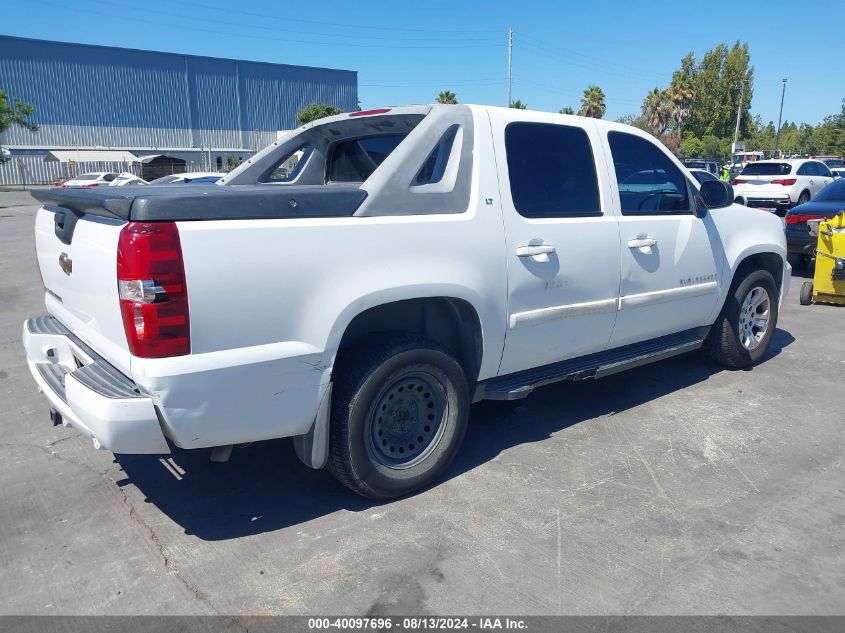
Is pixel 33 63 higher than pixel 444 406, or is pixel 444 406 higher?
pixel 33 63

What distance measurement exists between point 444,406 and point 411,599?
1163 mm

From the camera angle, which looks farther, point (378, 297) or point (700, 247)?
point (700, 247)

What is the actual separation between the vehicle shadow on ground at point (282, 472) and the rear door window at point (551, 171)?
1.50m

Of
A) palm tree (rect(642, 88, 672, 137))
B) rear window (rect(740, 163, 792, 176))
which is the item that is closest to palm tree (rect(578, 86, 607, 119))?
palm tree (rect(642, 88, 672, 137))

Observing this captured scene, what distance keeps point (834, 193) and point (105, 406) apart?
1140 centimetres

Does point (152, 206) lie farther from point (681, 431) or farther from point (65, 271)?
point (681, 431)

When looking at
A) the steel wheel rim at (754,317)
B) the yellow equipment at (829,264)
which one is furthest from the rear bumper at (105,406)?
the yellow equipment at (829,264)

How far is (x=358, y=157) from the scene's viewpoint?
4684mm

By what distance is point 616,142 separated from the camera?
14.8 feet

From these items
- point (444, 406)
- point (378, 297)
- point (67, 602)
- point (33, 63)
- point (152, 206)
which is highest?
point (33, 63)

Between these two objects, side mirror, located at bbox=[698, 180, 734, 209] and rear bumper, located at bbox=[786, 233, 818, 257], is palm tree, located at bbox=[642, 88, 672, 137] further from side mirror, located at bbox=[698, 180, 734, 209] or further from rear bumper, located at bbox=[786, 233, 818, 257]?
side mirror, located at bbox=[698, 180, 734, 209]

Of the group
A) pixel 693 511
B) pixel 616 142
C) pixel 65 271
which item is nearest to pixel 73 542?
pixel 65 271

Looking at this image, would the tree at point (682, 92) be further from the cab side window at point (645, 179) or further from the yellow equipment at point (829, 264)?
the cab side window at point (645, 179)

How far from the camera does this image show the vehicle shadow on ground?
3.42 metres
